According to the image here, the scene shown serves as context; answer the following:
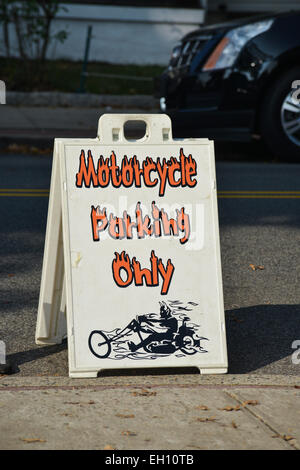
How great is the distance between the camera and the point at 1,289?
17.7ft

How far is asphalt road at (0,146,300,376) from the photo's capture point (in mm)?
4371

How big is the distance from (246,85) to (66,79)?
732 cm

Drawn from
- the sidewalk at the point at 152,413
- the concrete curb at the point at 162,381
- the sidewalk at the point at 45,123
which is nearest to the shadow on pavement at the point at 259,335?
the concrete curb at the point at 162,381

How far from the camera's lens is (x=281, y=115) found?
9969mm

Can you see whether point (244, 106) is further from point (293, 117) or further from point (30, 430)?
point (30, 430)

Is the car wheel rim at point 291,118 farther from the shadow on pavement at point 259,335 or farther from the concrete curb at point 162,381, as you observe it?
the concrete curb at point 162,381

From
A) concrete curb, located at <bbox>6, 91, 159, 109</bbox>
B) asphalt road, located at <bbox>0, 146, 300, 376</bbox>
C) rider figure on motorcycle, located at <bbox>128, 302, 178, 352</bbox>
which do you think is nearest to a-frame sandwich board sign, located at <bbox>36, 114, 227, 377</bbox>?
rider figure on motorcycle, located at <bbox>128, 302, 178, 352</bbox>

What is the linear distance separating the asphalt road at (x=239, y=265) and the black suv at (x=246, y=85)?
1.53 ft

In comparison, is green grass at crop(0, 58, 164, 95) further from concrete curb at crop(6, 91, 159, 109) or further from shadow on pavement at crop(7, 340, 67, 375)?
shadow on pavement at crop(7, 340, 67, 375)

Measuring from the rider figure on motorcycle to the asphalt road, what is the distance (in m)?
0.38

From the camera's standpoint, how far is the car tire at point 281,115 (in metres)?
9.91

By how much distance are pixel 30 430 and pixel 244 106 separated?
7.20 metres

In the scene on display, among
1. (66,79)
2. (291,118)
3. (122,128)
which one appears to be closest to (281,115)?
(291,118)

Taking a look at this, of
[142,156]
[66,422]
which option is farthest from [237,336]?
[66,422]
